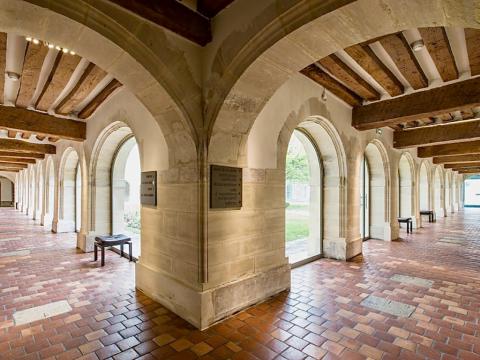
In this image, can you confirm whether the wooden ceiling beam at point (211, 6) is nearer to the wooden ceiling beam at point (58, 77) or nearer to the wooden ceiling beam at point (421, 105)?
the wooden ceiling beam at point (58, 77)

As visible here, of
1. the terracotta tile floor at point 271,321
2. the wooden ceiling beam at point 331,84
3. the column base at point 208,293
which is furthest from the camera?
the wooden ceiling beam at point 331,84

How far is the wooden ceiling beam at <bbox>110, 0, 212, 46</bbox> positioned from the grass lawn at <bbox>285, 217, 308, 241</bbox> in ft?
19.0

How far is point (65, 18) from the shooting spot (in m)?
1.86

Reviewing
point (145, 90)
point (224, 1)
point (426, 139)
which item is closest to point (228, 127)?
point (145, 90)

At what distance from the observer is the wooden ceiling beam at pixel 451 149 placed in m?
8.15

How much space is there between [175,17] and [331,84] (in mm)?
2758

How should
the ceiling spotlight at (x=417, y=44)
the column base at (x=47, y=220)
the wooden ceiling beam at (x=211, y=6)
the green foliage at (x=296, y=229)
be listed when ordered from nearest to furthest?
the wooden ceiling beam at (x=211, y=6) < the ceiling spotlight at (x=417, y=44) < the green foliage at (x=296, y=229) < the column base at (x=47, y=220)

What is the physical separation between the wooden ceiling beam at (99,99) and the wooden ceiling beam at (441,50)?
397cm

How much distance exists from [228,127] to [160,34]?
1.02m

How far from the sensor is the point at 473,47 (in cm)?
300

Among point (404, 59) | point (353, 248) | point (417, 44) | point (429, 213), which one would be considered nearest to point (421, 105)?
point (404, 59)

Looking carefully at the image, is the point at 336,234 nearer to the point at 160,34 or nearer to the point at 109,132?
the point at 160,34

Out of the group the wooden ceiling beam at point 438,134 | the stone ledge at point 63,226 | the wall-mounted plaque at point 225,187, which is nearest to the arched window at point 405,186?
the wooden ceiling beam at point 438,134

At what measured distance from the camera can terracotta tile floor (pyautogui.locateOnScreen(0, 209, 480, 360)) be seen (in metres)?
2.28
